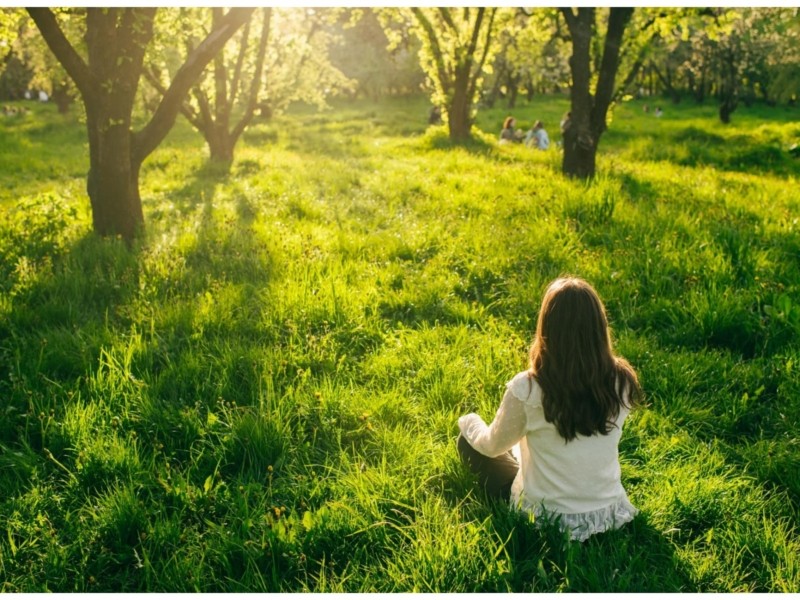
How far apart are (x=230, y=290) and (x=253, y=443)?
2.41 m

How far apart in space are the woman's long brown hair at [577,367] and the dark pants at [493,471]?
56 cm

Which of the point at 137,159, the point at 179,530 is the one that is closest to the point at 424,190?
the point at 137,159

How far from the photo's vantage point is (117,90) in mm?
7340

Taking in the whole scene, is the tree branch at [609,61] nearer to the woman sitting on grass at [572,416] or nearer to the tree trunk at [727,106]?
the woman sitting on grass at [572,416]

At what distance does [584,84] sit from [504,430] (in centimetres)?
923

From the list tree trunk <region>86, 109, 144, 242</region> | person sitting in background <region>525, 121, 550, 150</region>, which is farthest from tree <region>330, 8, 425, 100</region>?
tree trunk <region>86, 109, 144, 242</region>

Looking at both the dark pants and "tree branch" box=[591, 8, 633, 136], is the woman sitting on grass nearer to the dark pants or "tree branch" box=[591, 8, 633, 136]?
the dark pants

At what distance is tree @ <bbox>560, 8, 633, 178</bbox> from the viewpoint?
1027cm

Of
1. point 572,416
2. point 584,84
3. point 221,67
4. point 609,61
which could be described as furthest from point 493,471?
point 221,67

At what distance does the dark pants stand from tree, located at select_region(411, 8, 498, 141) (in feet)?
50.4

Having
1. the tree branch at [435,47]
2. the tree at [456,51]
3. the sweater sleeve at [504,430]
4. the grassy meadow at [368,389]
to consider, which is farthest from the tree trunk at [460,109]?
the sweater sleeve at [504,430]

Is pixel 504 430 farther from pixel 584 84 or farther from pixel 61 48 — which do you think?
pixel 584 84

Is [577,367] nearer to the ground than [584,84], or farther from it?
nearer to the ground

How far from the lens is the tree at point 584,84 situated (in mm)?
10266
